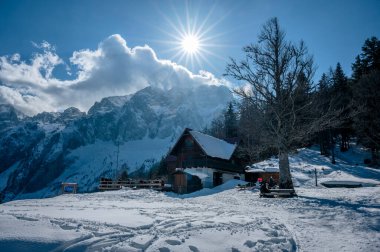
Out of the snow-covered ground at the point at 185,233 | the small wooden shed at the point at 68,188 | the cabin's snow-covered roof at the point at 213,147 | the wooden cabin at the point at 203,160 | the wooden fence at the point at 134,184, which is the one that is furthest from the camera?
the cabin's snow-covered roof at the point at 213,147

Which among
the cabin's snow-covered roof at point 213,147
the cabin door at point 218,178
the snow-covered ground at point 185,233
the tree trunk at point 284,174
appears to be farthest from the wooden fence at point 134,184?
the snow-covered ground at point 185,233

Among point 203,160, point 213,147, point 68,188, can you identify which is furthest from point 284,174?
point 213,147

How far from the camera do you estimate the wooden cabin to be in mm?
46000

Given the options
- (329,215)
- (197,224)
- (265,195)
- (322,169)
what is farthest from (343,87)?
(197,224)

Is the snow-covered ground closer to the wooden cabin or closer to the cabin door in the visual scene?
the wooden cabin

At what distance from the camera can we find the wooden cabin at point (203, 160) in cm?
4600

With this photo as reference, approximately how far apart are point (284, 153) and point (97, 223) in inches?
687

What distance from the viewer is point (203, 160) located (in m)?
46.6

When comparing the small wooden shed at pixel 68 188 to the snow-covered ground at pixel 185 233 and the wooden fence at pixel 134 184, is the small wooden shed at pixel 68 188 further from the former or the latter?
the snow-covered ground at pixel 185 233

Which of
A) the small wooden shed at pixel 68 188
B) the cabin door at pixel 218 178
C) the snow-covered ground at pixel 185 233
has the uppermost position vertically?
the cabin door at pixel 218 178

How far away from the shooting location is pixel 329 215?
1302cm

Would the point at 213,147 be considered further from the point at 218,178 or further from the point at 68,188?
the point at 68,188

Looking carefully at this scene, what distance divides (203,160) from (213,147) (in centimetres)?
471

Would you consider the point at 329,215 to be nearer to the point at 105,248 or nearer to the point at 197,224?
the point at 197,224
